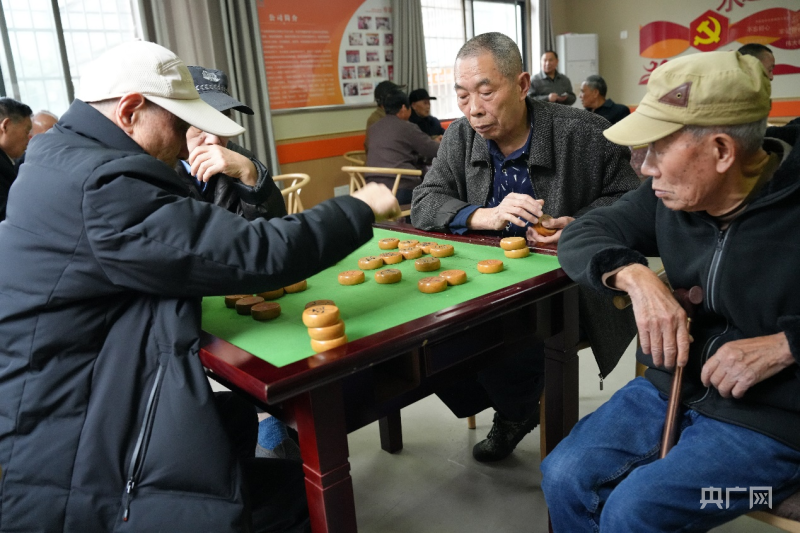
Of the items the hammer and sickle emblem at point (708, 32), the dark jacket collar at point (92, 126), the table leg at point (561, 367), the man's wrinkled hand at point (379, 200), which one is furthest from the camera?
the hammer and sickle emblem at point (708, 32)

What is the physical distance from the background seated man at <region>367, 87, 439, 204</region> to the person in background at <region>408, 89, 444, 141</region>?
0.81 m

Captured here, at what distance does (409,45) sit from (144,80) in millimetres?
5704

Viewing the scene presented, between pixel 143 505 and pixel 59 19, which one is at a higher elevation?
pixel 59 19

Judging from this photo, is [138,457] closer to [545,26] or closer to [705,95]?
[705,95]

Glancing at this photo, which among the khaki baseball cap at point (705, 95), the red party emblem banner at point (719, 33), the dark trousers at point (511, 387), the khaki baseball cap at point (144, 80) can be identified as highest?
the red party emblem banner at point (719, 33)

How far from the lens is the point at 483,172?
6.91ft

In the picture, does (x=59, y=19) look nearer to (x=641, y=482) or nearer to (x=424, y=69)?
(x=424, y=69)

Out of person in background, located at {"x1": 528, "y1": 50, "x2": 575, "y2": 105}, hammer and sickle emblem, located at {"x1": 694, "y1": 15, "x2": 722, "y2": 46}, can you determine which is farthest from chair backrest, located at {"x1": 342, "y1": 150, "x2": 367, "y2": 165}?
hammer and sickle emblem, located at {"x1": 694, "y1": 15, "x2": 722, "y2": 46}

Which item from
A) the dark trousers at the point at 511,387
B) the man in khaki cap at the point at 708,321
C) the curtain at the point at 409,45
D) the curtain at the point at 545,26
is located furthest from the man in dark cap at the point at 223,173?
the curtain at the point at 545,26

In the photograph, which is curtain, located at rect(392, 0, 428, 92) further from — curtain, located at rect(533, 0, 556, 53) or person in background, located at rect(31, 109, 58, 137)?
person in background, located at rect(31, 109, 58, 137)

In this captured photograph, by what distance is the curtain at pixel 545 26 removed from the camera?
855 centimetres

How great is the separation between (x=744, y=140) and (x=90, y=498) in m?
1.34

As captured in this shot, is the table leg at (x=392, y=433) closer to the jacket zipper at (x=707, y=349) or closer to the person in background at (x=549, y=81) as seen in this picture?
the jacket zipper at (x=707, y=349)

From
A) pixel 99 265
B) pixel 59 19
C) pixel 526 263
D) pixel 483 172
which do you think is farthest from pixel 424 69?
pixel 99 265
